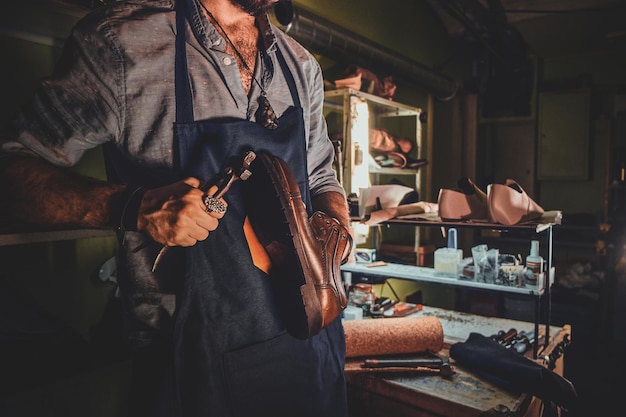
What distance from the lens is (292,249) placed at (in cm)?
93

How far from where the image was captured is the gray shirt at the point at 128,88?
0.96 m

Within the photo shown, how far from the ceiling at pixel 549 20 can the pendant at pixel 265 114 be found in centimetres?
425

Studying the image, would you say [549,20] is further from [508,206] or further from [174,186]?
[174,186]

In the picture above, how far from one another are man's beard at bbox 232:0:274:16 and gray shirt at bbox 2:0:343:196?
121 millimetres

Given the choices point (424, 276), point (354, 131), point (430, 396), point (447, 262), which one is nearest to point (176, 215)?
point (430, 396)

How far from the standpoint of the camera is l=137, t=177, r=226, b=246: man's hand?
868 mm

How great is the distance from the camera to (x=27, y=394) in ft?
4.25

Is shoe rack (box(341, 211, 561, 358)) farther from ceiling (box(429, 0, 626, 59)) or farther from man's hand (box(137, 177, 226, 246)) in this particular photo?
ceiling (box(429, 0, 626, 59))

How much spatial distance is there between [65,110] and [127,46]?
7.9 inches

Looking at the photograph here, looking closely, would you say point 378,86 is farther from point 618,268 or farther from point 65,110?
point 618,268

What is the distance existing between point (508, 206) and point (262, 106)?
1314mm

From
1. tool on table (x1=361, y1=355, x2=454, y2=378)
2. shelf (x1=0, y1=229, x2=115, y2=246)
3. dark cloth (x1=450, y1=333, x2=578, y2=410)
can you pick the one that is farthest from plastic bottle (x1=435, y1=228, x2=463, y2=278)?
shelf (x1=0, y1=229, x2=115, y2=246)

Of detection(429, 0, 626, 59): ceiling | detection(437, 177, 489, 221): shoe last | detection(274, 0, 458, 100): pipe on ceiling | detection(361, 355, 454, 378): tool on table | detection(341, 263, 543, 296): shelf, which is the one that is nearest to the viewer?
detection(361, 355, 454, 378): tool on table

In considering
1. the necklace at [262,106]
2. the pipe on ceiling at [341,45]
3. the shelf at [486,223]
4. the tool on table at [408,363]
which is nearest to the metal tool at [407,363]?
the tool on table at [408,363]
